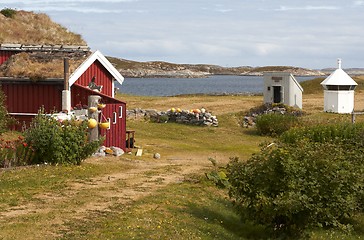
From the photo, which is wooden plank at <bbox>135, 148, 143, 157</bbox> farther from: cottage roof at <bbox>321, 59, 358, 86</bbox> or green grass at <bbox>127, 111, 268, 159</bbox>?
cottage roof at <bbox>321, 59, 358, 86</bbox>

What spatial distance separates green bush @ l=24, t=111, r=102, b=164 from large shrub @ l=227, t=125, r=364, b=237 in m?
7.59

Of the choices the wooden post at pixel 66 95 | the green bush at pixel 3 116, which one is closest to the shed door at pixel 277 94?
the wooden post at pixel 66 95

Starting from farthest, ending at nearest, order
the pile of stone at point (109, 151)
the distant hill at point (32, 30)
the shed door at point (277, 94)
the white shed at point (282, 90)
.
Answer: the shed door at point (277, 94), the white shed at point (282, 90), the distant hill at point (32, 30), the pile of stone at point (109, 151)

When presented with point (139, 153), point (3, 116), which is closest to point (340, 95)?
point (139, 153)

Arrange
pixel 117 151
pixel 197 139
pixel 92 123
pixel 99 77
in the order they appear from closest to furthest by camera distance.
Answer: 1. pixel 92 123
2. pixel 117 151
3. pixel 99 77
4. pixel 197 139

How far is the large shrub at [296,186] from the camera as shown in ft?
51.9

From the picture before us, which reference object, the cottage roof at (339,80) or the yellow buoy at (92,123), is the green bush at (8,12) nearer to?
the yellow buoy at (92,123)

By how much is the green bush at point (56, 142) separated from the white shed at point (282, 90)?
28997 millimetres

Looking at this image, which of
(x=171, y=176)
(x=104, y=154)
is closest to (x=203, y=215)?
(x=171, y=176)

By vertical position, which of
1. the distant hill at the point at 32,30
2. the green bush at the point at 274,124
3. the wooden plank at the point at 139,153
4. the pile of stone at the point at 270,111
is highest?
the distant hill at the point at 32,30

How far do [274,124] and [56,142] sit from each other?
64.2 ft

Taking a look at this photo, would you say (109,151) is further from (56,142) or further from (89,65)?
(56,142)

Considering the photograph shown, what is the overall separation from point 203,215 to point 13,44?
18.7m

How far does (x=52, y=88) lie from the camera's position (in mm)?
29391
